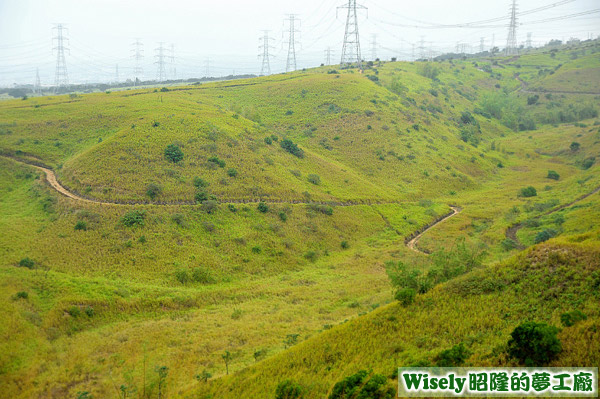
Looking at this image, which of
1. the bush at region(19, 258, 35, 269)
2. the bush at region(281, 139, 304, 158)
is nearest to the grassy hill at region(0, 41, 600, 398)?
the bush at region(19, 258, 35, 269)

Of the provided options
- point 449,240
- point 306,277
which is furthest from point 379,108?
point 306,277

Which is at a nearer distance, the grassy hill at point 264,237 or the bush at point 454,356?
the bush at point 454,356

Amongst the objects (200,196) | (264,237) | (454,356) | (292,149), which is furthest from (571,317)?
(292,149)

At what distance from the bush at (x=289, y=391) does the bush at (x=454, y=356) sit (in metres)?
6.59

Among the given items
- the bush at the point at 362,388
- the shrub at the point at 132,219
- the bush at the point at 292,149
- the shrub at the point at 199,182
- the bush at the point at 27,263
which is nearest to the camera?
the bush at the point at 362,388

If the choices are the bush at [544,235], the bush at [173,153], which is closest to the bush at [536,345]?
the bush at [544,235]

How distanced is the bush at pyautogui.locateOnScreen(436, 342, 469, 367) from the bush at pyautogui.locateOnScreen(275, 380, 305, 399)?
21.6 feet

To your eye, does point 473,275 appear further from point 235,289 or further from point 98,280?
point 98,280

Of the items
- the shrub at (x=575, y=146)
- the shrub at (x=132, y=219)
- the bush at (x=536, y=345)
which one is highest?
the shrub at (x=575, y=146)

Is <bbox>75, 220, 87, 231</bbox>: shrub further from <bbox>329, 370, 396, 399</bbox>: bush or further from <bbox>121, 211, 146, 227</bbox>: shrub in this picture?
<bbox>329, 370, 396, 399</bbox>: bush

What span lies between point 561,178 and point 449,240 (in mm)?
46766

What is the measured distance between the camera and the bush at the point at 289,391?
18167 mm

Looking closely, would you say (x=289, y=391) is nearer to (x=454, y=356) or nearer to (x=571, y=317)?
(x=454, y=356)

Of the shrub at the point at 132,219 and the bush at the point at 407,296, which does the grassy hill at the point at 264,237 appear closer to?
the shrub at the point at 132,219
